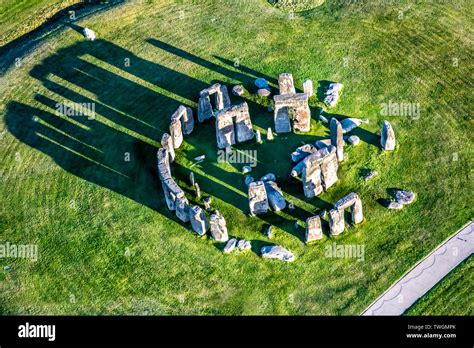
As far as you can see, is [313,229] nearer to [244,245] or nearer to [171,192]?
[244,245]

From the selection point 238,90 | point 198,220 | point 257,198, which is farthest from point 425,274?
point 238,90

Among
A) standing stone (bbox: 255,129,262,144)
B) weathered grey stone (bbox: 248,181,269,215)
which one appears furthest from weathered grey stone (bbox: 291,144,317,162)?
weathered grey stone (bbox: 248,181,269,215)

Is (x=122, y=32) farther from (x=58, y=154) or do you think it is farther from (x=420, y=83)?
(x=420, y=83)

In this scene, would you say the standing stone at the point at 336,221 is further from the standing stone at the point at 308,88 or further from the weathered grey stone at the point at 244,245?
the standing stone at the point at 308,88

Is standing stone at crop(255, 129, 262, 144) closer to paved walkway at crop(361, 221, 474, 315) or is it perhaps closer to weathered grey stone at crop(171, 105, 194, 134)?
weathered grey stone at crop(171, 105, 194, 134)

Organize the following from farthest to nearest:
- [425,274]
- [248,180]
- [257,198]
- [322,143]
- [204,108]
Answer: [204,108]
[322,143]
[248,180]
[257,198]
[425,274]
